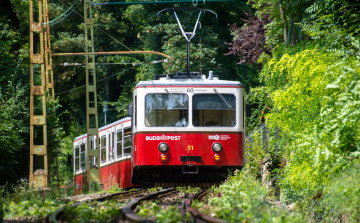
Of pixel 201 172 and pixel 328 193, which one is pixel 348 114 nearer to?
pixel 328 193

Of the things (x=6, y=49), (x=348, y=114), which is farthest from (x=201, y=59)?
(x=348, y=114)

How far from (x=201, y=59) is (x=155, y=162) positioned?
15.3 meters

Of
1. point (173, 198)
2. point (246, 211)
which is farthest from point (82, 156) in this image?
point (246, 211)

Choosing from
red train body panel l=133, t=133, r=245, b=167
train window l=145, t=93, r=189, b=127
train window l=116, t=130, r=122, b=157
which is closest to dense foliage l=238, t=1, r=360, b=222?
red train body panel l=133, t=133, r=245, b=167

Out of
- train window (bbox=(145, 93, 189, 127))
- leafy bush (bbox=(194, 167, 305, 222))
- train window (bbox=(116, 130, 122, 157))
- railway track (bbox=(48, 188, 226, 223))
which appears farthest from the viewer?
train window (bbox=(116, 130, 122, 157))

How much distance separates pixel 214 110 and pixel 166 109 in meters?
1.23

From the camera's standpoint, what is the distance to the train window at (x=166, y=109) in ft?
41.5

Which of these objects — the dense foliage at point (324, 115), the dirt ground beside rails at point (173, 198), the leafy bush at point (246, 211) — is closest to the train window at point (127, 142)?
the dirt ground beside rails at point (173, 198)

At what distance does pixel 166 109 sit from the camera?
41.8ft

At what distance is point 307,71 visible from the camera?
9.70 metres

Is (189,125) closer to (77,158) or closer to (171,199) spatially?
(171,199)

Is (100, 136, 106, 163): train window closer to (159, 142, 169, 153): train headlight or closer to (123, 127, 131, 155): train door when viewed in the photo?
(123, 127, 131, 155): train door

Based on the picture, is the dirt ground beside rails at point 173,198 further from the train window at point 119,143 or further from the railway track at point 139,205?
the train window at point 119,143

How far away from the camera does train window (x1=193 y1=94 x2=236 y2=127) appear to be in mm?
12719
